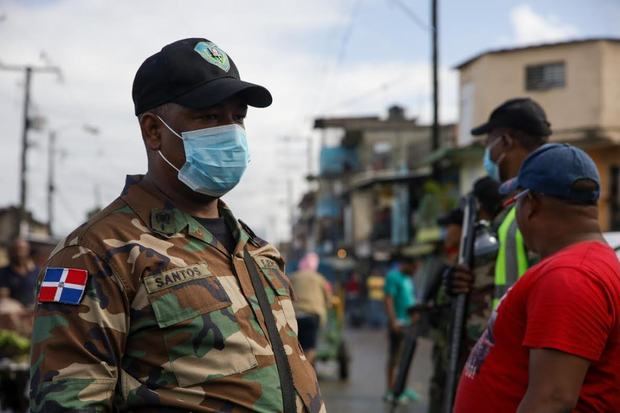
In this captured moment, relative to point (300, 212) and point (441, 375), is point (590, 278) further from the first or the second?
point (300, 212)

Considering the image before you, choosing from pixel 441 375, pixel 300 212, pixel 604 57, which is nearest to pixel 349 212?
pixel 604 57

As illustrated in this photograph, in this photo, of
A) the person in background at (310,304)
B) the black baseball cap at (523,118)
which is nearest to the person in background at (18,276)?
the person in background at (310,304)

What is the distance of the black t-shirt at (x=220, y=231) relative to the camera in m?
2.76

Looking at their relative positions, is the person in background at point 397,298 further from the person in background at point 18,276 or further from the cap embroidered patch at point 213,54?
the cap embroidered patch at point 213,54

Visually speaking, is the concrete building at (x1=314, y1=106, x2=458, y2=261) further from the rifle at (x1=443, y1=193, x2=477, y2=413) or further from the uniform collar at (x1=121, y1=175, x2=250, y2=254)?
the uniform collar at (x1=121, y1=175, x2=250, y2=254)

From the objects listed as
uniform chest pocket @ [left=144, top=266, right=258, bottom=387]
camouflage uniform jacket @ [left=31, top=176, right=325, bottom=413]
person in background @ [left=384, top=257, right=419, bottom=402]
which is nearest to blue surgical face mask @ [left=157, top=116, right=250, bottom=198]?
camouflage uniform jacket @ [left=31, top=176, right=325, bottom=413]

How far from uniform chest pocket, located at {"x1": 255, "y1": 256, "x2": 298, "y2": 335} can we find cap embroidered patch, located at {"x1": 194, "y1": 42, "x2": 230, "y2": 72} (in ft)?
1.82

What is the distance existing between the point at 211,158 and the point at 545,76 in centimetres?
2820

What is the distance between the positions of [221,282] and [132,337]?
0.92 ft

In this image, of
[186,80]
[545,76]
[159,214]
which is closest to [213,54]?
[186,80]

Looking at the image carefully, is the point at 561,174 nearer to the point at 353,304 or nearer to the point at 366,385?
the point at 366,385

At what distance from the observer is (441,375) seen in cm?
616

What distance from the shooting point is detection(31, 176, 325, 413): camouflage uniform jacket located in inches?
93.8

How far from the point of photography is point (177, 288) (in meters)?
2.50
